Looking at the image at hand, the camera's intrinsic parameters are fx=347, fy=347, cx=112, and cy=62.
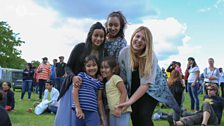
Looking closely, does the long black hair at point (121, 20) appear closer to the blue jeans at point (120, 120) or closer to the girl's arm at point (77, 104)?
the girl's arm at point (77, 104)

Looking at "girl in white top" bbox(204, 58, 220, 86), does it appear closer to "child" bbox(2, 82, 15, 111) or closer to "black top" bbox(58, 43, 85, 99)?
"child" bbox(2, 82, 15, 111)

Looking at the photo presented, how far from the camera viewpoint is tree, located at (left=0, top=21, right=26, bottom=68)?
2018 inches

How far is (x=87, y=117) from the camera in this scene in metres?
3.79

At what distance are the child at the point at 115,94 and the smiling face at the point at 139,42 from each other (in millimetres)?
298

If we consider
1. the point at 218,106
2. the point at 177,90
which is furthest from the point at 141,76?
the point at 177,90

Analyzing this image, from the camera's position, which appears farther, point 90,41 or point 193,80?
point 193,80

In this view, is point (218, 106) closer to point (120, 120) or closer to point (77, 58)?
point (120, 120)

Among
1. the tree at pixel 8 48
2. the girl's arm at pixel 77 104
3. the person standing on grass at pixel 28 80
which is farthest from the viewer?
the tree at pixel 8 48

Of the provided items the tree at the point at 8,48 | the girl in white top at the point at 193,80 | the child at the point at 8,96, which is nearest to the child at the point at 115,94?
the child at the point at 8,96

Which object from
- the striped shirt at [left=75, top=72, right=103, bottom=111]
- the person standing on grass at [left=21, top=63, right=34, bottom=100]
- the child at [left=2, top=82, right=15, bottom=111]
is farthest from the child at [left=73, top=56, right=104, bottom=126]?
the person standing on grass at [left=21, top=63, right=34, bottom=100]

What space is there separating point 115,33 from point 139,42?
319mm

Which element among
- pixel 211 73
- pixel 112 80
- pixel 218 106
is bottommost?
pixel 218 106

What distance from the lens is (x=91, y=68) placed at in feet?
12.6

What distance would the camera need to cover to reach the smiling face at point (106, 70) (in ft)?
12.5
